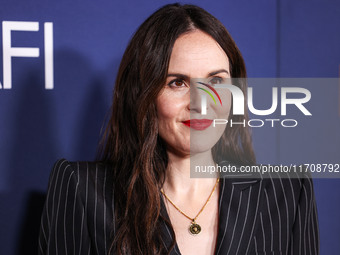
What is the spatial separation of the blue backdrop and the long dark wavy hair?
0.93 feet

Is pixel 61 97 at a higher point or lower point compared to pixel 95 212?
higher

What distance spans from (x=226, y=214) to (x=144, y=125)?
12.4 inches

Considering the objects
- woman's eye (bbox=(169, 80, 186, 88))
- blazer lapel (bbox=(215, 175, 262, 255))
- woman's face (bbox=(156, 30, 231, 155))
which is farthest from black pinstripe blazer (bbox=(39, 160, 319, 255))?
woman's eye (bbox=(169, 80, 186, 88))

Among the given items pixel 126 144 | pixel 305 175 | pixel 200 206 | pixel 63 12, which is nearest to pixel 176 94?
pixel 126 144

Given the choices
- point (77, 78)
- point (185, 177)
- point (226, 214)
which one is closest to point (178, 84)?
point (185, 177)

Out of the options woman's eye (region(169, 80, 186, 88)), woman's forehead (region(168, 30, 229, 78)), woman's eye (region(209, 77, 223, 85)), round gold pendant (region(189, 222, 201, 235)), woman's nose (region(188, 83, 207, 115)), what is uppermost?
woman's forehead (region(168, 30, 229, 78))

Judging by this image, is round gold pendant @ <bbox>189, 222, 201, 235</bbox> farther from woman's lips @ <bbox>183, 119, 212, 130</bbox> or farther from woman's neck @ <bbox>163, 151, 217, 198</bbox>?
woman's lips @ <bbox>183, 119, 212, 130</bbox>

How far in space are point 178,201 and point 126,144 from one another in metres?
0.21

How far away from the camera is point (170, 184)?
131 centimetres

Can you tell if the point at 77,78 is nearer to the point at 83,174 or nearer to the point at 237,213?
the point at 83,174

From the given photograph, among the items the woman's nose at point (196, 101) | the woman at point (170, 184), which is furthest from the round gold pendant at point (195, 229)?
the woman's nose at point (196, 101)

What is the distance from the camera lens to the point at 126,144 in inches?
50.9

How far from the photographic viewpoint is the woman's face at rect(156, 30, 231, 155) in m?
1.19

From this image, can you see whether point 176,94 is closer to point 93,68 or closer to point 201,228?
point 201,228
